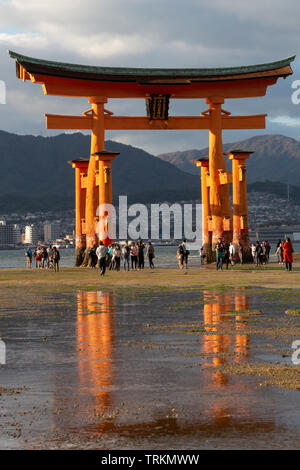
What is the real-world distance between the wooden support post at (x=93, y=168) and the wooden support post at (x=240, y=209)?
837 cm

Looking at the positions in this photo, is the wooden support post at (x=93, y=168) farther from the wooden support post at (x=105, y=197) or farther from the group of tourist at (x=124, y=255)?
the wooden support post at (x=105, y=197)

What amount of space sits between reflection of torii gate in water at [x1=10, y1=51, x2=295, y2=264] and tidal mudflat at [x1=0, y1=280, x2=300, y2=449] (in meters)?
26.3

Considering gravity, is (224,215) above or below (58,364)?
above

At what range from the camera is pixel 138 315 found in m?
15.2

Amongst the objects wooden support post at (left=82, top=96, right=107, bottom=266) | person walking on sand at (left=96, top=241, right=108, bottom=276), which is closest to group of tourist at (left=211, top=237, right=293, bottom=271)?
person walking on sand at (left=96, top=241, right=108, bottom=276)

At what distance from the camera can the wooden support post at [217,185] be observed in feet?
144

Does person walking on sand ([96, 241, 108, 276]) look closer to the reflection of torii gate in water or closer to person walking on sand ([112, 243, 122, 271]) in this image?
person walking on sand ([112, 243, 122, 271])

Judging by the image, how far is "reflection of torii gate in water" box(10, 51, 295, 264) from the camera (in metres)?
40.9

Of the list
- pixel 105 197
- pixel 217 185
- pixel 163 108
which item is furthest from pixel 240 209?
pixel 105 197

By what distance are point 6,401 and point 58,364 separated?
2.21 meters

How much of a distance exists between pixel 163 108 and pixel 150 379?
118ft
